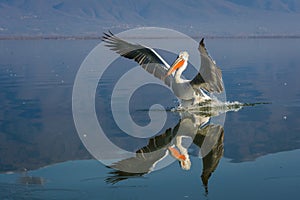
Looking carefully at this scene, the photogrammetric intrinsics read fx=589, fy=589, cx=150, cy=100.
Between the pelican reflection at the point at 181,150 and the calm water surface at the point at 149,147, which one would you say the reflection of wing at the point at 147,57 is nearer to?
the calm water surface at the point at 149,147

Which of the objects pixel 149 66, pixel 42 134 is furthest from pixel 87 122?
pixel 149 66

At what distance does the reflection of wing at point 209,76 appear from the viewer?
1136 cm

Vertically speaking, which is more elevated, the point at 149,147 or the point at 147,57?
the point at 149,147

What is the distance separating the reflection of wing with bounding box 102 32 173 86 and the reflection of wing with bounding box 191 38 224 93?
4.08 feet

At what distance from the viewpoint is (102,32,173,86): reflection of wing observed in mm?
13820

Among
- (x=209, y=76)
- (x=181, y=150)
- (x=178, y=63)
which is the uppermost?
(x=209, y=76)

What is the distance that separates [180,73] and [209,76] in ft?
4.79

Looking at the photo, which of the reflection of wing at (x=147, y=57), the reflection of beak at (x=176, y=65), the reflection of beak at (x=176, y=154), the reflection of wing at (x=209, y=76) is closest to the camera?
the reflection of beak at (x=176, y=154)

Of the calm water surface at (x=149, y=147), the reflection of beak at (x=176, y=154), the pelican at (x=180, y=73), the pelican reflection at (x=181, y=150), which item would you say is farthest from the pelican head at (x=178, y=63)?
the reflection of beak at (x=176, y=154)

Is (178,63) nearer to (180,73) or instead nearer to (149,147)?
(180,73)

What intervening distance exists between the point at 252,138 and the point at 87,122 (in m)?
3.64

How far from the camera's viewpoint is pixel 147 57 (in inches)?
553

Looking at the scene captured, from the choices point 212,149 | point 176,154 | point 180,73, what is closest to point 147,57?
point 180,73

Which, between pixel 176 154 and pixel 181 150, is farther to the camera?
pixel 181 150
